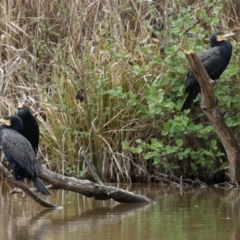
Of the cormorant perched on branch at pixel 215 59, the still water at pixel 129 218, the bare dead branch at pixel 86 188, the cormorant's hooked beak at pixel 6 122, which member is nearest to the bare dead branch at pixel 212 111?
the still water at pixel 129 218

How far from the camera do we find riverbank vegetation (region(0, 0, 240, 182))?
9.38 metres

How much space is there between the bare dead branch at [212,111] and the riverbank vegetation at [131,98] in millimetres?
1664

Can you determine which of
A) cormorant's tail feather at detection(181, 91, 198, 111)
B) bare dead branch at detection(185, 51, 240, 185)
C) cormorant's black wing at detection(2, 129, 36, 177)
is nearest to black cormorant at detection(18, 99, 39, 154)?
cormorant's black wing at detection(2, 129, 36, 177)

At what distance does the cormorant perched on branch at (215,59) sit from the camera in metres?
9.14

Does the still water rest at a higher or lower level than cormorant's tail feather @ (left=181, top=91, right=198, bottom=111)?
lower

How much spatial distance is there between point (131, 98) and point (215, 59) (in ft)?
3.34

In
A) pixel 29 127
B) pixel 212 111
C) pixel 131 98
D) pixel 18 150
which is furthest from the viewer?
pixel 131 98

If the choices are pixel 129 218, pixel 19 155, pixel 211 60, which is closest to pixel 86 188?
pixel 129 218

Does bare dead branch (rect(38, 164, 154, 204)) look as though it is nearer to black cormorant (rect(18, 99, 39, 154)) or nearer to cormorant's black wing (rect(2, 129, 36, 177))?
cormorant's black wing (rect(2, 129, 36, 177))

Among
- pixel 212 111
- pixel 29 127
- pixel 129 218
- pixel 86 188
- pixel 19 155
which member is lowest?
pixel 129 218

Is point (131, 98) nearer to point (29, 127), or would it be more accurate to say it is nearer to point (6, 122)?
point (29, 127)

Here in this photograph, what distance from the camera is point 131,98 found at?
9.41 meters

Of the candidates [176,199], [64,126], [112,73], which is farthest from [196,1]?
[176,199]

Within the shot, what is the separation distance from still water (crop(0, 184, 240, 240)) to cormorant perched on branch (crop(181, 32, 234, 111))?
→ 1.06m
